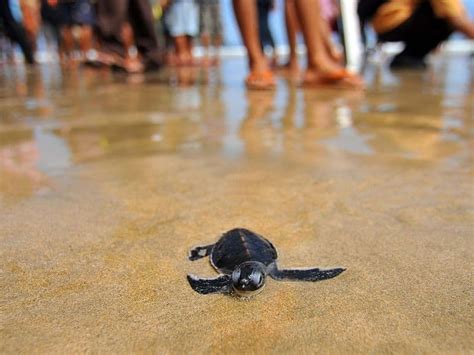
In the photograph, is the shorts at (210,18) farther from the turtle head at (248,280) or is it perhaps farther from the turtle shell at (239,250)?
the turtle head at (248,280)

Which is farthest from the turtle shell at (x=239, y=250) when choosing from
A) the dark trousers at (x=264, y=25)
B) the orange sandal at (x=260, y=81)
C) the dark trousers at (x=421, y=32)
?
the dark trousers at (x=264, y=25)

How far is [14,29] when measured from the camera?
19.6ft

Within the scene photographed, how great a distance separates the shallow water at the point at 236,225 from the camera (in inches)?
26.5

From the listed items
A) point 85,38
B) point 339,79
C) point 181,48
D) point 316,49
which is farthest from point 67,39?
point 339,79

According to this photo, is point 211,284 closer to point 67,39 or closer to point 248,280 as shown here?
point 248,280

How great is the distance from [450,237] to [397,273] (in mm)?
205

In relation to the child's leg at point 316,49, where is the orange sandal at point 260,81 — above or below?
below

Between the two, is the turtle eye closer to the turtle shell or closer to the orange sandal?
the turtle shell

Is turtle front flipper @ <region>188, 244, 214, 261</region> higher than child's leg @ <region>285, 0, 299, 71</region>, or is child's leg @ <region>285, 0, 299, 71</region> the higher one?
child's leg @ <region>285, 0, 299, 71</region>

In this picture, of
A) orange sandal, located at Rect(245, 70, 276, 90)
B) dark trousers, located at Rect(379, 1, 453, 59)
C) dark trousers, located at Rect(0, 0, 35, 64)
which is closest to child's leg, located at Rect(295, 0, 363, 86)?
orange sandal, located at Rect(245, 70, 276, 90)

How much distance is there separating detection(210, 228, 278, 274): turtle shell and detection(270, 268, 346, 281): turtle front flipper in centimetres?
3

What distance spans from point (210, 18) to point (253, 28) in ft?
16.8

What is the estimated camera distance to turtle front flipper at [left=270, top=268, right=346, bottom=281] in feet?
2.62

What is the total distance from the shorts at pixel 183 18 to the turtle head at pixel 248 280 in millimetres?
6831
